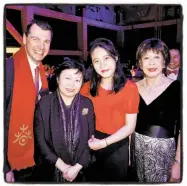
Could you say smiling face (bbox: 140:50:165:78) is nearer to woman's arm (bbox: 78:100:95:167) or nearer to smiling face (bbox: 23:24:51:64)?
woman's arm (bbox: 78:100:95:167)

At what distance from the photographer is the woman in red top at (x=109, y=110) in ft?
5.30

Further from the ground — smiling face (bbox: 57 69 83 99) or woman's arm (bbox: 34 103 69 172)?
smiling face (bbox: 57 69 83 99)

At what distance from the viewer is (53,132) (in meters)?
1.63

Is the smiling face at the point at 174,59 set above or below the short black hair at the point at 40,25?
below

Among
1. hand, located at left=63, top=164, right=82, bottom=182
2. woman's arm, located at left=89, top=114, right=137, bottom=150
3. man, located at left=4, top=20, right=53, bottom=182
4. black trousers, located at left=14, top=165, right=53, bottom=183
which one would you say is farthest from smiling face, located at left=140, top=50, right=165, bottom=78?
black trousers, located at left=14, top=165, right=53, bottom=183

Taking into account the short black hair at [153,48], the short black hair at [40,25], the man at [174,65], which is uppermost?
the short black hair at [40,25]

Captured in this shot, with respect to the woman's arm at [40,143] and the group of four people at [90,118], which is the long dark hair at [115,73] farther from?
the woman's arm at [40,143]

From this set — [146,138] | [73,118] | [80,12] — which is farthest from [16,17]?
[146,138]

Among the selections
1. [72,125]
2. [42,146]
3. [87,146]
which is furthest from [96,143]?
[42,146]

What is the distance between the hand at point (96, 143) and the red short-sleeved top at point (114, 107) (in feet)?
0.17

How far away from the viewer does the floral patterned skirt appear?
1.64 meters

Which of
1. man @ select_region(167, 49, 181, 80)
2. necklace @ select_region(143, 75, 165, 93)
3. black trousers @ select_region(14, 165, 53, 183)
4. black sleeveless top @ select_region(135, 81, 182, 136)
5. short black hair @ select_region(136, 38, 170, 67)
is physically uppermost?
short black hair @ select_region(136, 38, 170, 67)

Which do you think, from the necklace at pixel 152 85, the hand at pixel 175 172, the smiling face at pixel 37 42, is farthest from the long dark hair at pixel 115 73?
the hand at pixel 175 172

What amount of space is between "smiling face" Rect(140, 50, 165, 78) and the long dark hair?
11cm
